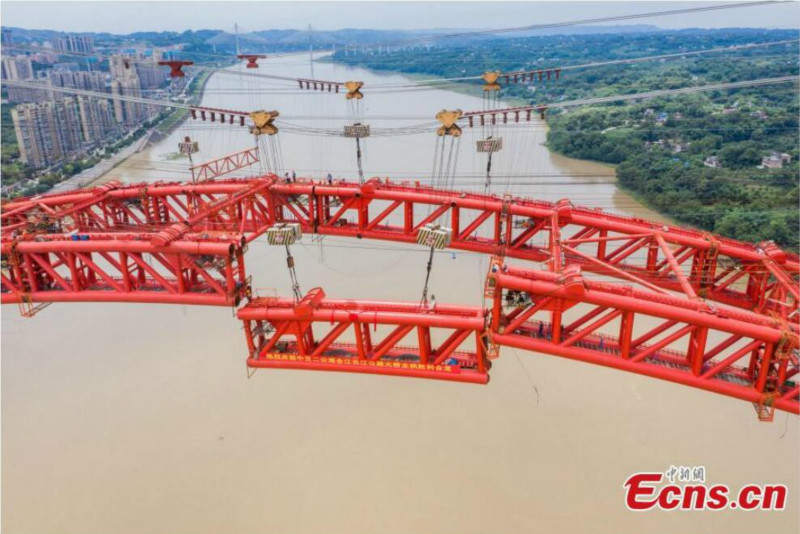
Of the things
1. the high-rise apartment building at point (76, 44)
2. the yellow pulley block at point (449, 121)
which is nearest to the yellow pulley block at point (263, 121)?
the yellow pulley block at point (449, 121)

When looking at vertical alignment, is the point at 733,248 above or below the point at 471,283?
above

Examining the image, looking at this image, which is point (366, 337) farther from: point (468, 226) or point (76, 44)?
point (76, 44)

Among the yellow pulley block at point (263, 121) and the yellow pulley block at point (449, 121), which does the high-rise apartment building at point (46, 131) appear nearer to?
the yellow pulley block at point (263, 121)

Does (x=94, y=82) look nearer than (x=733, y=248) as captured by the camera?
No

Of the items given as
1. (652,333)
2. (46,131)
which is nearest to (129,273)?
(652,333)

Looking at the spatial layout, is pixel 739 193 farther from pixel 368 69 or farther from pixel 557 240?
pixel 368 69

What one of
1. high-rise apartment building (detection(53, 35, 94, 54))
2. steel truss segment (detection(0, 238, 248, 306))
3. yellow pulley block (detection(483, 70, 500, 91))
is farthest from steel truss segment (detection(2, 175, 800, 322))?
high-rise apartment building (detection(53, 35, 94, 54))

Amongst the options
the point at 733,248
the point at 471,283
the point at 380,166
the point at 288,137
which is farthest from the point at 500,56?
the point at 733,248
